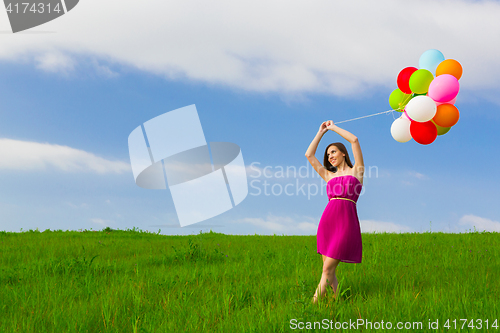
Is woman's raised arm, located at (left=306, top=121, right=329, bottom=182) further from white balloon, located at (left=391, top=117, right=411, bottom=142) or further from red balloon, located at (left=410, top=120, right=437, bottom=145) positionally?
red balloon, located at (left=410, top=120, right=437, bottom=145)

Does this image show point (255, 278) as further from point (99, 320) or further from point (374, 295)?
point (99, 320)

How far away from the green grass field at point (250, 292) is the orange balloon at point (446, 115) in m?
2.46

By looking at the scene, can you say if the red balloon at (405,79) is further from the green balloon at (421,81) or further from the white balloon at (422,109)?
the white balloon at (422,109)

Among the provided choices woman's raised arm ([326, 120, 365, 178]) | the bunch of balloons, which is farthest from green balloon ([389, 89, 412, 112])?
woman's raised arm ([326, 120, 365, 178])

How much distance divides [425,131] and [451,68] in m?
1.09

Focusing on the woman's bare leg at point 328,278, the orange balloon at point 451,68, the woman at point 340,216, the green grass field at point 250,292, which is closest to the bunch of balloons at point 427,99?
the orange balloon at point 451,68

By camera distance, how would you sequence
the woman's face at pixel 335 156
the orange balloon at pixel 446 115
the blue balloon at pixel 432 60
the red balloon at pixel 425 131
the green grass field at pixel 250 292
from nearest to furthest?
1. the green grass field at pixel 250 292
2. the woman's face at pixel 335 156
3. the orange balloon at pixel 446 115
4. the red balloon at pixel 425 131
5. the blue balloon at pixel 432 60

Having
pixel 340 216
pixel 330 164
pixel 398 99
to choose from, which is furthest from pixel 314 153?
pixel 398 99

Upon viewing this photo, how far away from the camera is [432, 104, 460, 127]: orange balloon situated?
5.22 meters

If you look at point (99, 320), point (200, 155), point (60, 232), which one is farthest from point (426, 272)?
point (60, 232)

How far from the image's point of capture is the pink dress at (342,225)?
4.38 m

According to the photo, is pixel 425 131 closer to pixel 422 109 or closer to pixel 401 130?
pixel 401 130

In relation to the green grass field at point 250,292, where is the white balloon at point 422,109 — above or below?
above

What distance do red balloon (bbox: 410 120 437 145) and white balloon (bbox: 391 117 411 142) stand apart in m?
0.13
